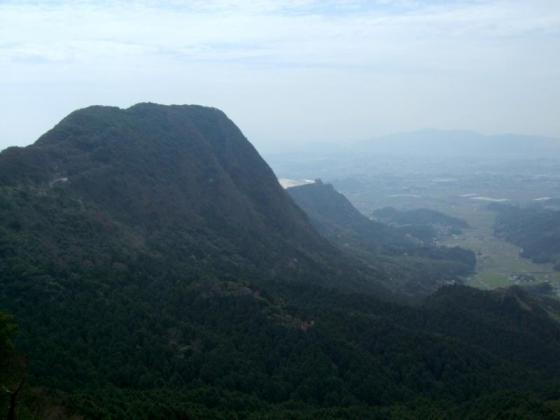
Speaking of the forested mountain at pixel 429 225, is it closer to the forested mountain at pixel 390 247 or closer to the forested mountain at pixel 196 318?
the forested mountain at pixel 390 247

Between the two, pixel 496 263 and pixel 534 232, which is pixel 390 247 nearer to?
pixel 496 263

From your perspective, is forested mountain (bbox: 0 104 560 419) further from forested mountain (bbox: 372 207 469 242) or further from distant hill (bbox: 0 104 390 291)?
forested mountain (bbox: 372 207 469 242)

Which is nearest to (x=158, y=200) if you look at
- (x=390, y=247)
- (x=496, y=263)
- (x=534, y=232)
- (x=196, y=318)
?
(x=196, y=318)

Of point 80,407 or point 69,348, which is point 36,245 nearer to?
point 69,348

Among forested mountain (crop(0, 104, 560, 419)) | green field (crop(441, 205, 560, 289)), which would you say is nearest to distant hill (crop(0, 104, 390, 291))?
forested mountain (crop(0, 104, 560, 419))

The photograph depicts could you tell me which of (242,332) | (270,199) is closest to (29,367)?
(242,332)

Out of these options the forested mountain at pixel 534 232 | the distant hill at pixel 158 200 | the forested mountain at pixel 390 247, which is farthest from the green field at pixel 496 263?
the distant hill at pixel 158 200
